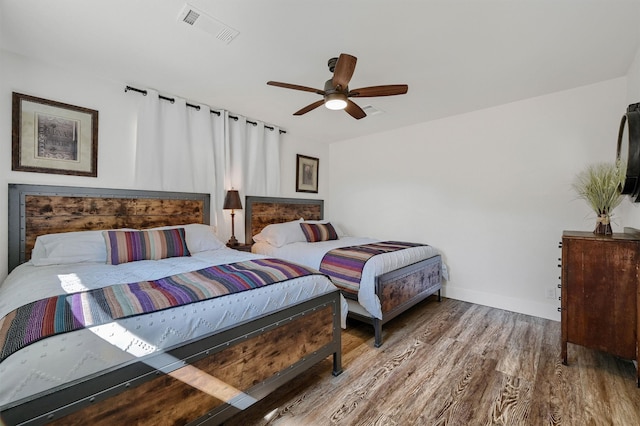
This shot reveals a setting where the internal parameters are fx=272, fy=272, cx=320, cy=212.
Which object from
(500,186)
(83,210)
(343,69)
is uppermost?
(343,69)

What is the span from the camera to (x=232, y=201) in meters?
3.61

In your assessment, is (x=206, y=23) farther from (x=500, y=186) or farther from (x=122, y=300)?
(x=500, y=186)

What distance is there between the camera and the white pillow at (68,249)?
2164mm

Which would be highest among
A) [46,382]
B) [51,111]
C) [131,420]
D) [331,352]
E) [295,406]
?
[51,111]

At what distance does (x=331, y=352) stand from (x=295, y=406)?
1.44ft

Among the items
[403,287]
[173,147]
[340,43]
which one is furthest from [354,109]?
[173,147]

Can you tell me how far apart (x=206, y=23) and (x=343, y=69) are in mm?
1038

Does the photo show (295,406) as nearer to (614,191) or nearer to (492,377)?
(492,377)

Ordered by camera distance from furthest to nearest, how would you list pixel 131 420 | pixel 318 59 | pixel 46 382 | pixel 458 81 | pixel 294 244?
pixel 294 244 < pixel 458 81 < pixel 318 59 < pixel 131 420 < pixel 46 382

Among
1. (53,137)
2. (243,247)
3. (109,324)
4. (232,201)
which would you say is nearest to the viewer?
(109,324)

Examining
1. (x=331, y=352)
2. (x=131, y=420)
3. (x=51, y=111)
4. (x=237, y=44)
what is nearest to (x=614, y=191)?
(x=331, y=352)

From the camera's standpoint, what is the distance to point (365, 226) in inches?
192

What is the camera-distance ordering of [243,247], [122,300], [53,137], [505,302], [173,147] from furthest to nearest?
[243,247] < [505,302] < [173,147] < [53,137] < [122,300]

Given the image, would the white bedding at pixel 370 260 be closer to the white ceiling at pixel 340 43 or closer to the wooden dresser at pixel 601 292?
the wooden dresser at pixel 601 292
